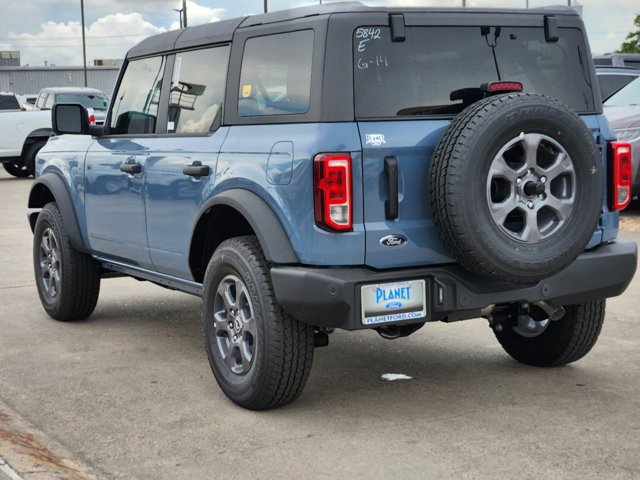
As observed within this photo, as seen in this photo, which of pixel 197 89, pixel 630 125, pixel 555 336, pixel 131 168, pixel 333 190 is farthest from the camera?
pixel 630 125

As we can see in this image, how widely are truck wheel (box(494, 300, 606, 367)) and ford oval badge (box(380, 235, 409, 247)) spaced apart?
4.47 ft

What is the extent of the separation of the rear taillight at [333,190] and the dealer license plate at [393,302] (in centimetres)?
31

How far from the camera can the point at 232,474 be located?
4148 mm

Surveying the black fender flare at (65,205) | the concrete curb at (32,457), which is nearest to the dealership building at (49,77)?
the black fender flare at (65,205)

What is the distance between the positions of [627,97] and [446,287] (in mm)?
9495

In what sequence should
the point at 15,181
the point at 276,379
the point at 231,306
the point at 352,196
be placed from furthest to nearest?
the point at 15,181 < the point at 231,306 < the point at 276,379 < the point at 352,196

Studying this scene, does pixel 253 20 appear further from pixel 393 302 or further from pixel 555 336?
pixel 555 336

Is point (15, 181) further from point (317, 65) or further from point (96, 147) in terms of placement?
point (317, 65)

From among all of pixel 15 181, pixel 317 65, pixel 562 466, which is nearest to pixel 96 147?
pixel 317 65

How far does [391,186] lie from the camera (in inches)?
179

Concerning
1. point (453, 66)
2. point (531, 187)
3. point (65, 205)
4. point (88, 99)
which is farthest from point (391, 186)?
point (88, 99)

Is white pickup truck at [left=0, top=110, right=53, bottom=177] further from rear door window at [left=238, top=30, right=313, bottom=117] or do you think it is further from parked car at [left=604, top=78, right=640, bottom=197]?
rear door window at [left=238, top=30, right=313, bottom=117]

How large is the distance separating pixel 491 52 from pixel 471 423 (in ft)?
5.86

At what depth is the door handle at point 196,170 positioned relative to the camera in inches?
209
